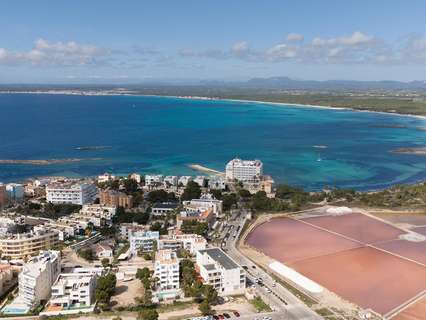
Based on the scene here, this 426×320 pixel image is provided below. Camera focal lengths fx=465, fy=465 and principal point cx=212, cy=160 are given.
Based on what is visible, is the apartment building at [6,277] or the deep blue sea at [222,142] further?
the deep blue sea at [222,142]

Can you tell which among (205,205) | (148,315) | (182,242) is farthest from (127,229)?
(148,315)

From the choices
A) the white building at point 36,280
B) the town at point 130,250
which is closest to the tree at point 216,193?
the town at point 130,250

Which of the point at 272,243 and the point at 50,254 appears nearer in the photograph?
the point at 50,254

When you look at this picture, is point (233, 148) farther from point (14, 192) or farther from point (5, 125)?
point (5, 125)

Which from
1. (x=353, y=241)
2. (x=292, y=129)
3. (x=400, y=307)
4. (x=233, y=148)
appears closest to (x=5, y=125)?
(x=233, y=148)

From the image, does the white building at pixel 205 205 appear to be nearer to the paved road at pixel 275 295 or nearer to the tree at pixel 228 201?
the tree at pixel 228 201

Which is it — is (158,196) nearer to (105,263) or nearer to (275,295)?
(105,263)

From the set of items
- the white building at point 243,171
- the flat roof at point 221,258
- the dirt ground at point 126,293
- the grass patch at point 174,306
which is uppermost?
the white building at point 243,171
